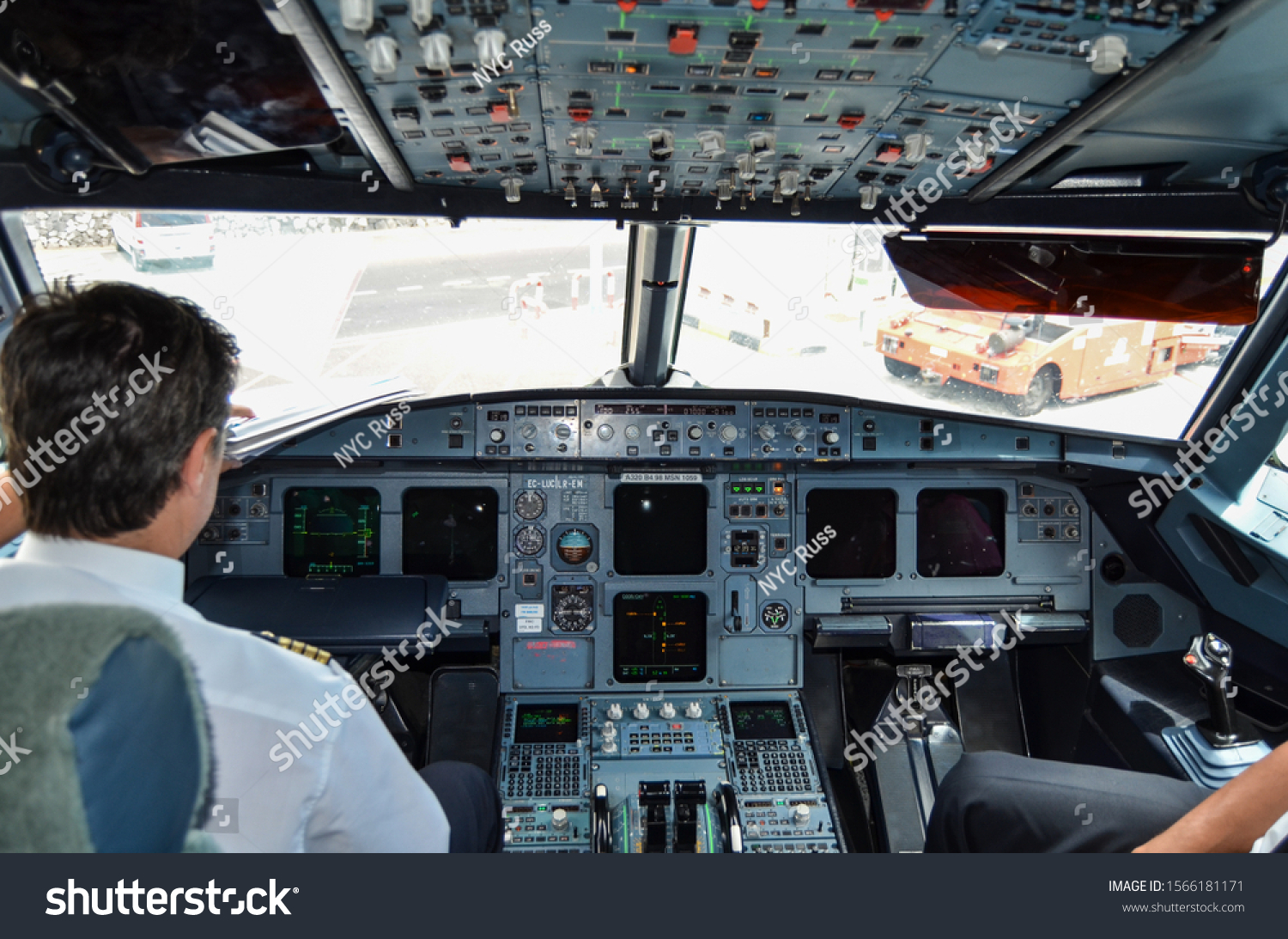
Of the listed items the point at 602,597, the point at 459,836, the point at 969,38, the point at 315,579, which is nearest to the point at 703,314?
the point at 602,597

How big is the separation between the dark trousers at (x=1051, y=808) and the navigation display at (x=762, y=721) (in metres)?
2.10

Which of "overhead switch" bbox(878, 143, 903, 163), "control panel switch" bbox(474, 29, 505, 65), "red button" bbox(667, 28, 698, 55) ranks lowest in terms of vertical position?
"control panel switch" bbox(474, 29, 505, 65)

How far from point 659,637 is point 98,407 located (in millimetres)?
3295

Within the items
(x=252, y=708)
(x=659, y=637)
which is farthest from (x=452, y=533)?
(x=252, y=708)

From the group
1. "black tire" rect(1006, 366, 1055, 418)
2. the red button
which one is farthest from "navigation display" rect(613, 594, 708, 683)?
the red button

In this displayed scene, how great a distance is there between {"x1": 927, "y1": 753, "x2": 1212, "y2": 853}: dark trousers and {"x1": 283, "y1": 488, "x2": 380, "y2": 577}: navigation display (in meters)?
2.87

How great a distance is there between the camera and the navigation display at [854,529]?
409 cm

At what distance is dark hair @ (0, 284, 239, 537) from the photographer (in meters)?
0.93

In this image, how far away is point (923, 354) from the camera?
13.0ft

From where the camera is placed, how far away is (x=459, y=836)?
1.59 m

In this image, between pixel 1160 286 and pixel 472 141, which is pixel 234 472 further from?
pixel 1160 286

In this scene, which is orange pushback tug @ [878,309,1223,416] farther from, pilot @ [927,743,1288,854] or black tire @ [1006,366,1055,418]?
pilot @ [927,743,1288,854]

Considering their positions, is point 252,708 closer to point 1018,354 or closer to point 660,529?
point 660,529

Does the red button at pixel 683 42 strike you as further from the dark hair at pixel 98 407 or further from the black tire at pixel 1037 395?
the black tire at pixel 1037 395
